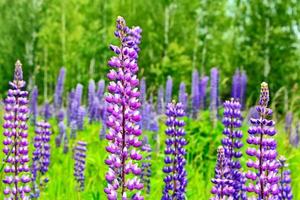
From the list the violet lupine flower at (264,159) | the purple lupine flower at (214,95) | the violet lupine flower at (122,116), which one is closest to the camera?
the violet lupine flower at (122,116)

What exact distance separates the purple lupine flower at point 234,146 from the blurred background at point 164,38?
708 inches

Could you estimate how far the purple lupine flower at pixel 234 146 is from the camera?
3.94 metres

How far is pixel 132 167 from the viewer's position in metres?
3.05

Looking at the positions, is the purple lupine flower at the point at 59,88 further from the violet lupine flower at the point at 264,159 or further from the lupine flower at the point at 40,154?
the violet lupine flower at the point at 264,159

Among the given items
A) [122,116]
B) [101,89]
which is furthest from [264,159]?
[101,89]

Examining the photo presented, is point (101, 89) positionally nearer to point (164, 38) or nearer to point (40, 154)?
point (40, 154)

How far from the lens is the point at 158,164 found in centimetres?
757

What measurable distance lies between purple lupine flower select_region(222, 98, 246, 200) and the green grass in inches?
55.5

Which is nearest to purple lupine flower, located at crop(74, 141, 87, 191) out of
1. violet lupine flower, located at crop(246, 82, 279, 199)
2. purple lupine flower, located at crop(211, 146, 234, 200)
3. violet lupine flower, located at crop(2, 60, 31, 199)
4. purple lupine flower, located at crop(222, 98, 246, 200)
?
violet lupine flower, located at crop(2, 60, 31, 199)

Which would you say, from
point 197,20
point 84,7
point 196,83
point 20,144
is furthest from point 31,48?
point 20,144

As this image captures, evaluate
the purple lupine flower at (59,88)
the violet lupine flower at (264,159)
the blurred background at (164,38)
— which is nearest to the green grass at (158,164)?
the purple lupine flower at (59,88)

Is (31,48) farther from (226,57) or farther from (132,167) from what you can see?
(132,167)

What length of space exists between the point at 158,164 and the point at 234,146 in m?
3.55

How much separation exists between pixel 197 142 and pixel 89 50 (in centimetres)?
1656
